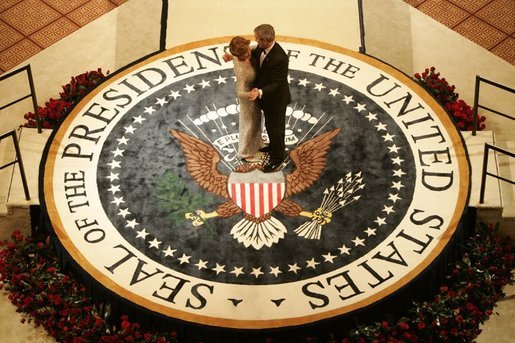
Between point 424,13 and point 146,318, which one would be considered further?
point 424,13

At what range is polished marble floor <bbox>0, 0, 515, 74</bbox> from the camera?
426 inches

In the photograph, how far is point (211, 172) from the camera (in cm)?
906

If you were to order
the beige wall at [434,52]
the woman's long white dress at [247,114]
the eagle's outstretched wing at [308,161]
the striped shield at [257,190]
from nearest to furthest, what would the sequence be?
the woman's long white dress at [247,114] < the striped shield at [257,190] < the eagle's outstretched wing at [308,161] < the beige wall at [434,52]

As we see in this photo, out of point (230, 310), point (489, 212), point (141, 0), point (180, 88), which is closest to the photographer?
point (230, 310)

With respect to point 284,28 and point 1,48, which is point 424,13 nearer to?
point 284,28

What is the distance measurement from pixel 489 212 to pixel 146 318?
2886mm

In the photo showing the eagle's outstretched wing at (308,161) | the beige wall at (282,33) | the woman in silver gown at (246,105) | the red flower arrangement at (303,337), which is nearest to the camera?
the red flower arrangement at (303,337)

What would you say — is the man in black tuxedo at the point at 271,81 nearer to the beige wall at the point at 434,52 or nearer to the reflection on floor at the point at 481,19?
the beige wall at the point at 434,52

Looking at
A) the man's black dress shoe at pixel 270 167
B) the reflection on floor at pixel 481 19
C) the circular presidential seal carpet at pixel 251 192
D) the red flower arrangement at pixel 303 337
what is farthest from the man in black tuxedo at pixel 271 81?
the reflection on floor at pixel 481 19

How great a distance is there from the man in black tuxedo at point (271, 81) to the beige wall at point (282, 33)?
1.97 metres

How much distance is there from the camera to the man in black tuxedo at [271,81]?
838cm

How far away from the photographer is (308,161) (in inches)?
360

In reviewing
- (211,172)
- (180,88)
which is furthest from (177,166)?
(180,88)

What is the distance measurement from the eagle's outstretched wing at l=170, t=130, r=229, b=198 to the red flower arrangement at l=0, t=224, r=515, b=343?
4.43 ft
